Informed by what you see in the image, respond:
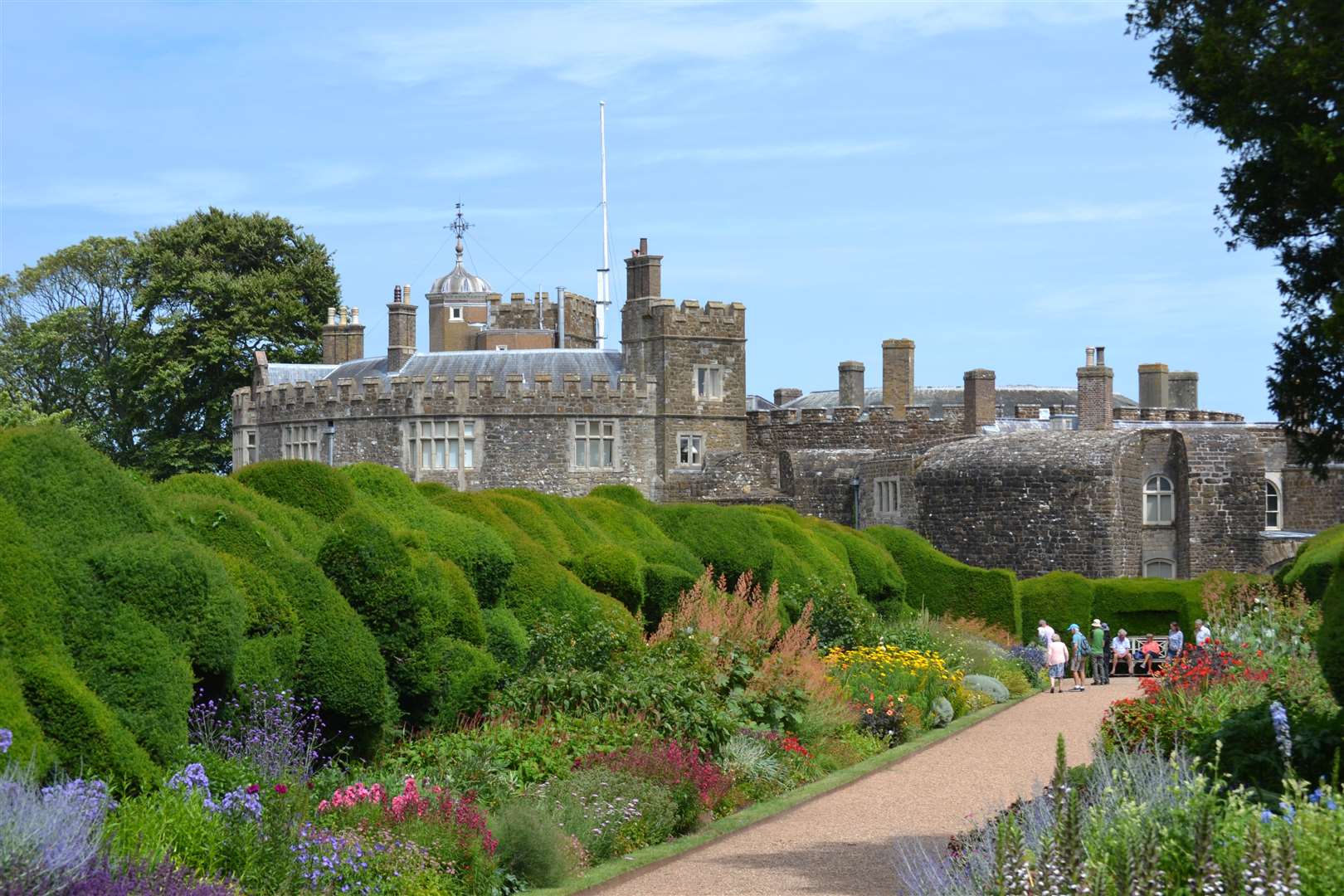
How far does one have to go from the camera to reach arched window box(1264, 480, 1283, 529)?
42.4 meters

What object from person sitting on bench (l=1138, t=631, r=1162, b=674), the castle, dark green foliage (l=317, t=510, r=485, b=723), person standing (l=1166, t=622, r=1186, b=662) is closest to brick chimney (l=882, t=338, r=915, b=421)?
the castle

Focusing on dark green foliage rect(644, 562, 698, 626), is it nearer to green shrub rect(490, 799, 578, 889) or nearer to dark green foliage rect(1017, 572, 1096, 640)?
green shrub rect(490, 799, 578, 889)

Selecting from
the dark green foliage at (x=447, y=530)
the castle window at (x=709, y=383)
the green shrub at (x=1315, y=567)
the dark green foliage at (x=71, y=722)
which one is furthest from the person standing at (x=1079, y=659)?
the dark green foliage at (x=71, y=722)

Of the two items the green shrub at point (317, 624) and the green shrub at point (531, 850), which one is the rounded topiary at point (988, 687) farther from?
the green shrub at point (531, 850)

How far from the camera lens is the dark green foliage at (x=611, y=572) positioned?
17297 mm

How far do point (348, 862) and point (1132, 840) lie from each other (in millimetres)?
3823

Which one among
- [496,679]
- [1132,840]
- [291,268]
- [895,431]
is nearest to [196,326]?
[291,268]

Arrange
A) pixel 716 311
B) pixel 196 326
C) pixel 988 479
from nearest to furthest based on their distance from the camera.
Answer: pixel 988 479
pixel 716 311
pixel 196 326

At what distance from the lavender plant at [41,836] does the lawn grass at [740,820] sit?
320cm

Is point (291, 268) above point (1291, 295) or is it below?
above

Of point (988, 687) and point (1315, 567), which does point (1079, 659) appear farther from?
point (988, 687)

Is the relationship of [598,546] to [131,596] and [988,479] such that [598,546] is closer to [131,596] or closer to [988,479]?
[131,596]

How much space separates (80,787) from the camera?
762cm

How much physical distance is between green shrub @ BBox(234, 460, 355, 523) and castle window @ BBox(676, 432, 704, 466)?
108 ft
